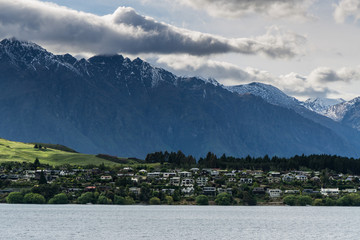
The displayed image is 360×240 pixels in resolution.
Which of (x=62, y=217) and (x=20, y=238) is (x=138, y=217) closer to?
(x=62, y=217)

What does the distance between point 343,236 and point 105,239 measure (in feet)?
181

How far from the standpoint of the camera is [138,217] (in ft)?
640

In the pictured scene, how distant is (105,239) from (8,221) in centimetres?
4745

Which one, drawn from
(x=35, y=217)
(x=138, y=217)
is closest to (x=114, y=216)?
(x=138, y=217)

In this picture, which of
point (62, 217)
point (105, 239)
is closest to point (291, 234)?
point (105, 239)

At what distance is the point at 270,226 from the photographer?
171m

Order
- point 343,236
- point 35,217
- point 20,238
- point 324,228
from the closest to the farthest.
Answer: point 20,238 < point 343,236 < point 324,228 < point 35,217

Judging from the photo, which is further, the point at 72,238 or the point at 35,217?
the point at 35,217

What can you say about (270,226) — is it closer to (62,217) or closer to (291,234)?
(291,234)

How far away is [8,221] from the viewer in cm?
17362

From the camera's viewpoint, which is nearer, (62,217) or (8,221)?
(8,221)

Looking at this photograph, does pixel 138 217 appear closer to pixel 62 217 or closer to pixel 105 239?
pixel 62 217

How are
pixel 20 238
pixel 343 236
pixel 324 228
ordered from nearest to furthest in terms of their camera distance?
pixel 20 238 → pixel 343 236 → pixel 324 228

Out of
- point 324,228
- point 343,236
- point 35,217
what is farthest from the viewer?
point 35,217
